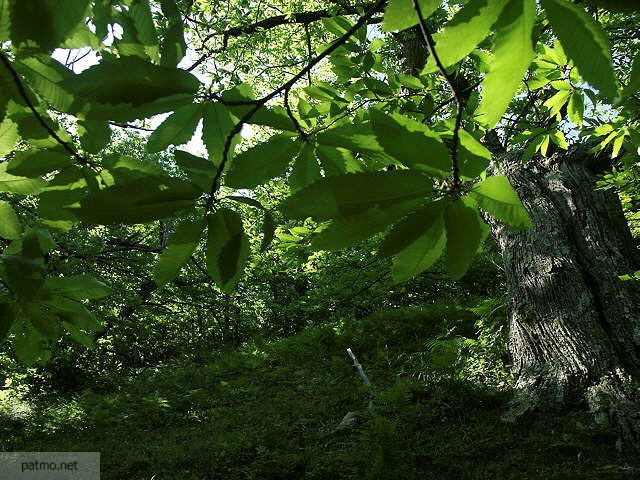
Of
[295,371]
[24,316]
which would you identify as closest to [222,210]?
[24,316]

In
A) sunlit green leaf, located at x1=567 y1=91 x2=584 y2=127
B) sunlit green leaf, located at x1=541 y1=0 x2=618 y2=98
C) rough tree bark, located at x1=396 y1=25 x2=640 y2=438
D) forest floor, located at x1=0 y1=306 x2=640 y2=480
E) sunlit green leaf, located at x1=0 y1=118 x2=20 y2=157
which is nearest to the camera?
sunlit green leaf, located at x1=541 y1=0 x2=618 y2=98

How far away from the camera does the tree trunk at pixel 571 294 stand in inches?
130

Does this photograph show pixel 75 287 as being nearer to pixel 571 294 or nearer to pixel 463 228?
pixel 463 228

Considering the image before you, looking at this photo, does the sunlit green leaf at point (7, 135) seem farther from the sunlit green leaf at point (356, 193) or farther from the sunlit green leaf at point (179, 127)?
the sunlit green leaf at point (356, 193)

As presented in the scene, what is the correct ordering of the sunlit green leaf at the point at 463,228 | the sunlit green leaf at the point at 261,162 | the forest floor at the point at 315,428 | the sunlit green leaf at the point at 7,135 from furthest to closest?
the forest floor at the point at 315,428 → the sunlit green leaf at the point at 7,135 → the sunlit green leaf at the point at 261,162 → the sunlit green leaf at the point at 463,228

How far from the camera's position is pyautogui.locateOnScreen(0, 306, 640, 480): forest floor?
123 inches

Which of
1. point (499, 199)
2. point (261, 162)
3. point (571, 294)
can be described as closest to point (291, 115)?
point (261, 162)

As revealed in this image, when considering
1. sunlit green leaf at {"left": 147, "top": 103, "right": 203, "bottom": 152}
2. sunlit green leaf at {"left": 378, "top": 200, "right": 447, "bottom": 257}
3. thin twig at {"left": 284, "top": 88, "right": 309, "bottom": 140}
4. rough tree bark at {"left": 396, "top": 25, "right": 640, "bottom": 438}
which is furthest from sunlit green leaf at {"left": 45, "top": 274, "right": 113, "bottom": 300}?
rough tree bark at {"left": 396, "top": 25, "right": 640, "bottom": 438}

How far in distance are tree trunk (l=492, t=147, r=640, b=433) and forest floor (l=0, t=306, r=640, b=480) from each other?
0.24 metres

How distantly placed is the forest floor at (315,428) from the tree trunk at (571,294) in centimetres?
24

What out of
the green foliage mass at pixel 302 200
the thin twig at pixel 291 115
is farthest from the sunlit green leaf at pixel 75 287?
the thin twig at pixel 291 115

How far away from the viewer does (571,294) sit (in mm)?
3582

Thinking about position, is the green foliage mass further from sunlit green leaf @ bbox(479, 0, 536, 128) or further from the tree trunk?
the tree trunk

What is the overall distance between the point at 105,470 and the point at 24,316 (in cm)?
410
